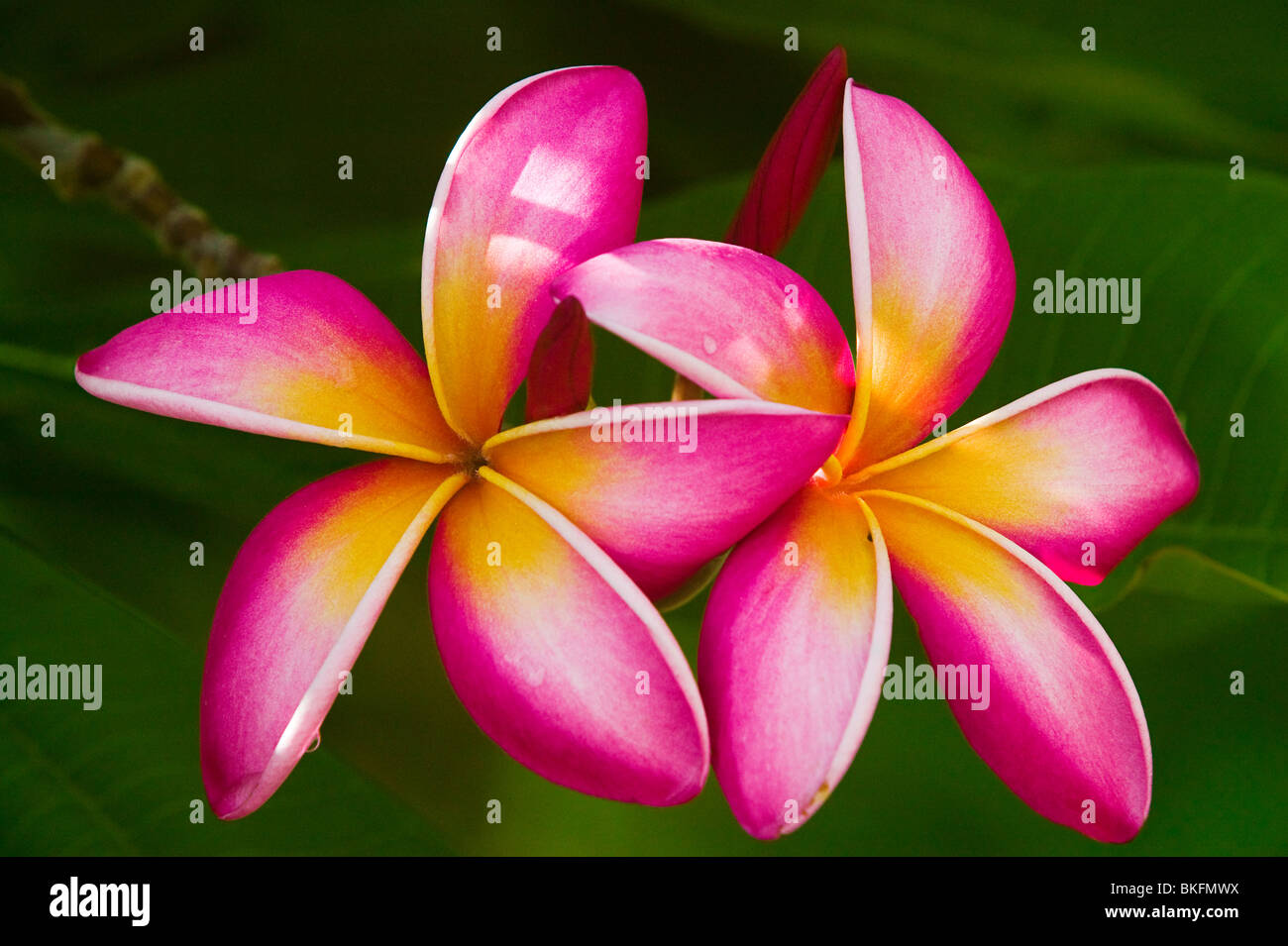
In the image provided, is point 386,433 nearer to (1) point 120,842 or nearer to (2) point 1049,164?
(1) point 120,842

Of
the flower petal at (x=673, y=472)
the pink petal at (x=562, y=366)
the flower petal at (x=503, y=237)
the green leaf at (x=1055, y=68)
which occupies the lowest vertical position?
the flower petal at (x=673, y=472)

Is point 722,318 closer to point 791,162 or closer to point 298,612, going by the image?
point 791,162

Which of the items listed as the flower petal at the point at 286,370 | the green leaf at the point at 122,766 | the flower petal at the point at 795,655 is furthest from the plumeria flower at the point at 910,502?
the green leaf at the point at 122,766

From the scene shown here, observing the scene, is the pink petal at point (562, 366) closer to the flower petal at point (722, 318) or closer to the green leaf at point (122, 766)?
the flower petal at point (722, 318)

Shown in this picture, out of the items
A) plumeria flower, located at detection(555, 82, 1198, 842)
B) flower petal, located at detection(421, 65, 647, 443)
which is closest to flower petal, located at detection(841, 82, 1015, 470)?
plumeria flower, located at detection(555, 82, 1198, 842)
